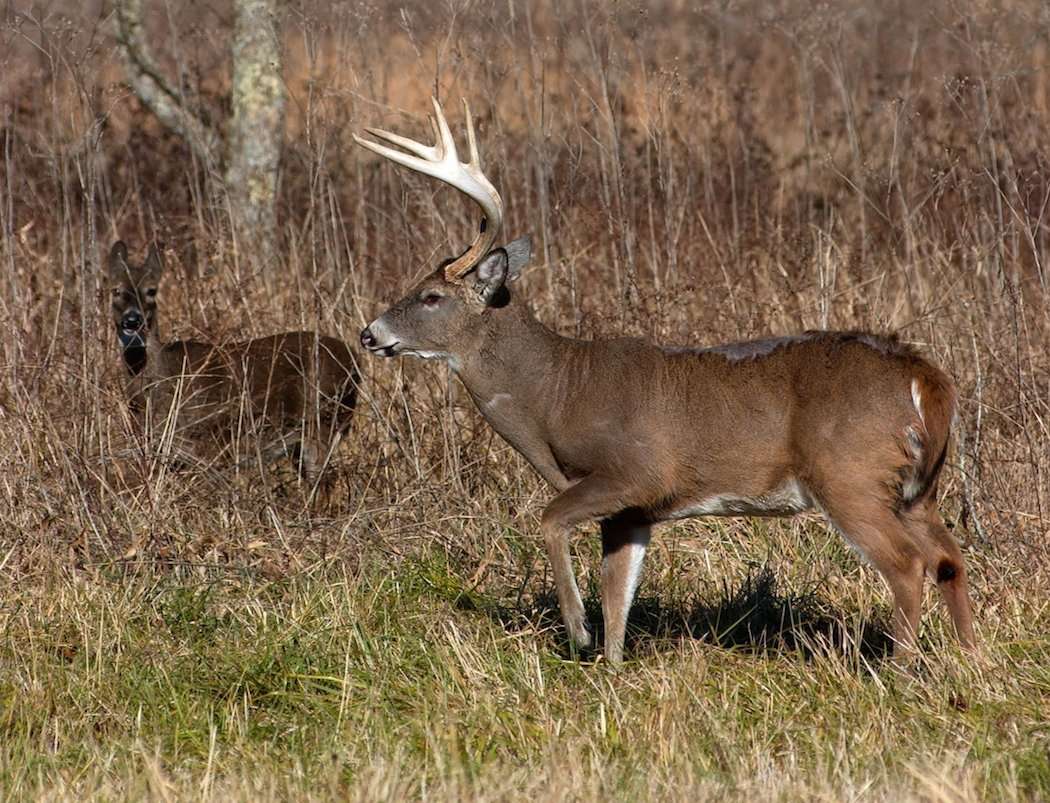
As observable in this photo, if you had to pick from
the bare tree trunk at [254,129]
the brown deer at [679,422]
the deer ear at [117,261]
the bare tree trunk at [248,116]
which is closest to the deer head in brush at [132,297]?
the deer ear at [117,261]

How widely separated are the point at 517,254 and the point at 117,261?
2.84 m

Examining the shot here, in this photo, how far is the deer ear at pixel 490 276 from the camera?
5.88m

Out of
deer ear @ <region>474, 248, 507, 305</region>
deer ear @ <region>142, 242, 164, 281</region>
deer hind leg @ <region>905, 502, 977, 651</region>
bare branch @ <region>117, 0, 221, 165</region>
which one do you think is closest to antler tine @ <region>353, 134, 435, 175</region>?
deer ear @ <region>474, 248, 507, 305</region>

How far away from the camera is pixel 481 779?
4105 mm

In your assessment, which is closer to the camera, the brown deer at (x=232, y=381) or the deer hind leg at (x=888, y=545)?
the deer hind leg at (x=888, y=545)

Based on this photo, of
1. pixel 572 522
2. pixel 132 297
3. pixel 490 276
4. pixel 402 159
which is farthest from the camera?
pixel 132 297

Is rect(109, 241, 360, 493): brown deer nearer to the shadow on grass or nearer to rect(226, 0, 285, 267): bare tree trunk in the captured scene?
rect(226, 0, 285, 267): bare tree trunk

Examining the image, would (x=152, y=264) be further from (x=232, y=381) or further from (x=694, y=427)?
(x=694, y=427)

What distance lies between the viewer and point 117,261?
8062mm

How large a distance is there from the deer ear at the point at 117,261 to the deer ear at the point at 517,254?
8.72 ft

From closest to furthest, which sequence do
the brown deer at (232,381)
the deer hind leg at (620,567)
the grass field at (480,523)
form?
the grass field at (480,523)
the deer hind leg at (620,567)
the brown deer at (232,381)

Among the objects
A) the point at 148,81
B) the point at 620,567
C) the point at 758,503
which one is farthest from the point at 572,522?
the point at 148,81

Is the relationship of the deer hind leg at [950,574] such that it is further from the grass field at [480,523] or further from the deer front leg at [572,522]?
the deer front leg at [572,522]

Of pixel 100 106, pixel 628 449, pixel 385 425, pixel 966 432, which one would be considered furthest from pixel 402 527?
pixel 100 106
